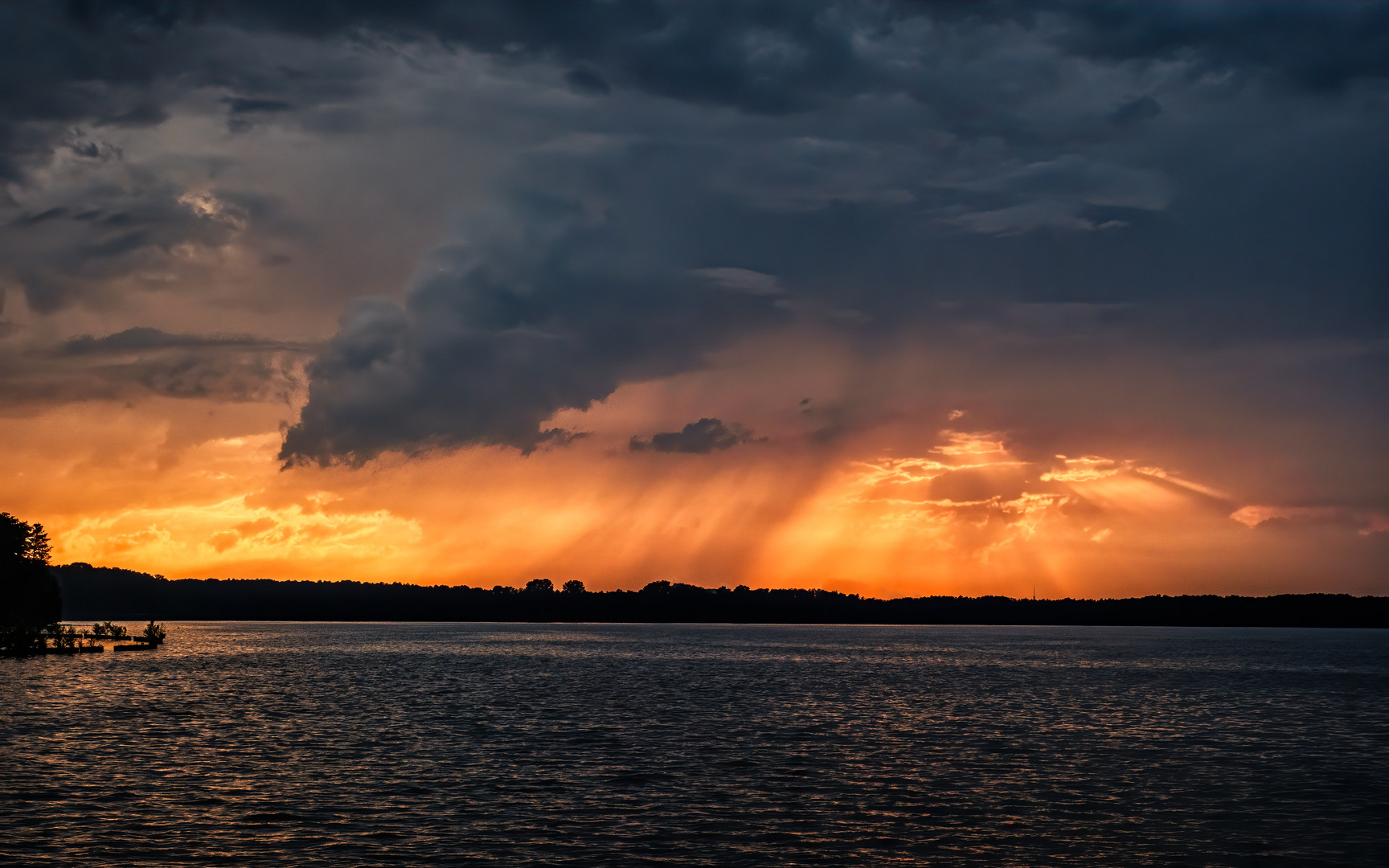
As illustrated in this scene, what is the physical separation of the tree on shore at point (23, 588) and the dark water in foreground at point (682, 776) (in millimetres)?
47932

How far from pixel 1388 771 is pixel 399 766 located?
45621 mm

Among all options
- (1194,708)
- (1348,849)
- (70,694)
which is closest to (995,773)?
(1348,849)

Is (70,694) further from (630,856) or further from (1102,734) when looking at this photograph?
(1102,734)

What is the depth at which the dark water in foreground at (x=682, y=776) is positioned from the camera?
1214 inches

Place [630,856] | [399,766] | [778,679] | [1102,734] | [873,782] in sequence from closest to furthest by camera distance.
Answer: [630,856], [873,782], [399,766], [1102,734], [778,679]

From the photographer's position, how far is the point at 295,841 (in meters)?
30.9

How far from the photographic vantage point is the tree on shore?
132 m

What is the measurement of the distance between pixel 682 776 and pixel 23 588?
140465 millimetres

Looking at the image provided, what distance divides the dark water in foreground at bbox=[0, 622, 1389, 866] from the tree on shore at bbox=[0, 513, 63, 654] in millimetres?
47932

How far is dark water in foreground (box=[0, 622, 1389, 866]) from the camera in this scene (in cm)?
3083

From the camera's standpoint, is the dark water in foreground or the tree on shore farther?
the tree on shore

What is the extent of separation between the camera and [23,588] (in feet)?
477

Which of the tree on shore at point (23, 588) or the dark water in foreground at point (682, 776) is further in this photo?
the tree on shore at point (23, 588)

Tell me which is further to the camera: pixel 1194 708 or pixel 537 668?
pixel 537 668
